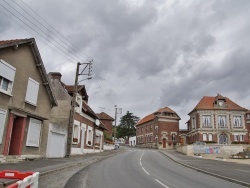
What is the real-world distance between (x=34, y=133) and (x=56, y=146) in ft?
12.6

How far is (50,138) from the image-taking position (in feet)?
72.6

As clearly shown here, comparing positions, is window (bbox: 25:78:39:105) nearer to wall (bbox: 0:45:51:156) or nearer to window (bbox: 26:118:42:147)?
wall (bbox: 0:45:51:156)

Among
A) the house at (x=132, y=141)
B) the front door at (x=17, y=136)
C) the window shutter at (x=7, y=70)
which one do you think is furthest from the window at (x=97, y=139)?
the house at (x=132, y=141)

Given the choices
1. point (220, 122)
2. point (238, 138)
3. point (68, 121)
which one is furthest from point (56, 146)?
point (238, 138)

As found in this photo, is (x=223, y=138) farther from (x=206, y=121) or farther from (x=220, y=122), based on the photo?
(x=206, y=121)

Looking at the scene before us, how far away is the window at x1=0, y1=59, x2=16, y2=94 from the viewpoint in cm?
1577

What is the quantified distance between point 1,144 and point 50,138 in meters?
6.48

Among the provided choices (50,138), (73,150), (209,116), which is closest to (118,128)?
(209,116)

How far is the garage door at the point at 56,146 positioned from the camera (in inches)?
875

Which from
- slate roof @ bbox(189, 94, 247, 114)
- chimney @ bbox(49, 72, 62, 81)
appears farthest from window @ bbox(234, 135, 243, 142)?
chimney @ bbox(49, 72, 62, 81)

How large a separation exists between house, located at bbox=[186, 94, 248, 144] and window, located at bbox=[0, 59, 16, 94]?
44.7 meters

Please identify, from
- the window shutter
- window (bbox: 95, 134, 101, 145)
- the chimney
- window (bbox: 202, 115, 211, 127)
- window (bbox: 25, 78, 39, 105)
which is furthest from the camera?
window (bbox: 202, 115, 211, 127)

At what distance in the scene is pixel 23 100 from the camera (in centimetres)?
1811

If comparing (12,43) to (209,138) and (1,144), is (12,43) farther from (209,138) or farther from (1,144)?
(209,138)
